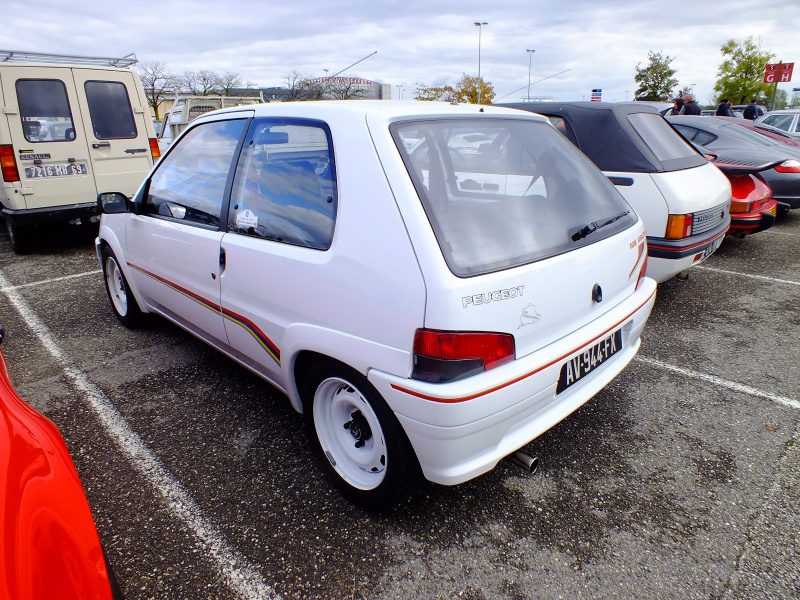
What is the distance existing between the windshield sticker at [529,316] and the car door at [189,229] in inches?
60.9

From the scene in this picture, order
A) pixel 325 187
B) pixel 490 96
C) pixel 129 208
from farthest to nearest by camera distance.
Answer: pixel 490 96 < pixel 129 208 < pixel 325 187

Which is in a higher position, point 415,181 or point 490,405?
point 415,181

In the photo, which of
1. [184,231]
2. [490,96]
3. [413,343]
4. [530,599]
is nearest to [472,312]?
[413,343]

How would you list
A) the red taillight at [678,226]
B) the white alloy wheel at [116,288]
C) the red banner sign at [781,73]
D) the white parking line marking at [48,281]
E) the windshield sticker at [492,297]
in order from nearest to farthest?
the windshield sticker at [492,297]
the red taillight at [678,226]
the white alloy wheel at [116,288]
the white parking line marking at [48,281]
the red banner sign at [781,73]

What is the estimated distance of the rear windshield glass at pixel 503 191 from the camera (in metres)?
1.86

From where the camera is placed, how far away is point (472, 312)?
171 cm

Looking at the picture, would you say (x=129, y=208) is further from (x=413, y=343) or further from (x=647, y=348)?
(x=647, y=348)

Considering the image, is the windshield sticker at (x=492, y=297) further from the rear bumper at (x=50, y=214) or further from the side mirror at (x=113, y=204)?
the rear bumper at (x=50, y=214)

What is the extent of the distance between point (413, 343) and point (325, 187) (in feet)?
2.59

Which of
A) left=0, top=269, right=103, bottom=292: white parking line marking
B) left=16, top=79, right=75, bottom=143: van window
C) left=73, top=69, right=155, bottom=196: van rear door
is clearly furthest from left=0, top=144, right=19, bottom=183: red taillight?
left=0, top=269, right=103, bottom=292: white parking line marking

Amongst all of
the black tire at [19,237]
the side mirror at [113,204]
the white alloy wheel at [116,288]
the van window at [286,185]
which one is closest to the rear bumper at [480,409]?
the van window at [286,185]

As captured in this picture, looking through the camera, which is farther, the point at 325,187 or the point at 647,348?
the point at 647,348

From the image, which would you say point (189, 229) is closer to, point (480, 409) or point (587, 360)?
point (480, 409)

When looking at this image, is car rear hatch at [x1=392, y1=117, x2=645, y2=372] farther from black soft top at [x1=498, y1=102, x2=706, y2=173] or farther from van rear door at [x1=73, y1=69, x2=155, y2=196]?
van rear door at [x1=73, y1=69, x2=155, y2=196]
